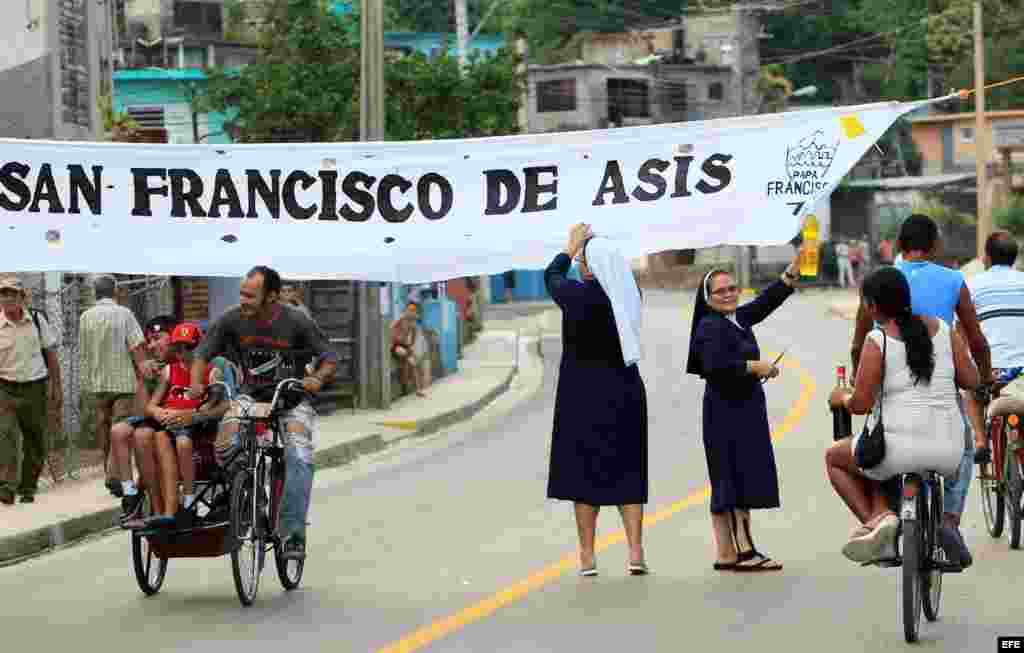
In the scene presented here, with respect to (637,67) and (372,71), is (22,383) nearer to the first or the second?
(372,71)

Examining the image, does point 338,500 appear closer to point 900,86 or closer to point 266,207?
point 266,207

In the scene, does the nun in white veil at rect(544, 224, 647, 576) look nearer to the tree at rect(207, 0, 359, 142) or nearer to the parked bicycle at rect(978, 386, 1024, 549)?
the parked bicycle at rect(978, 386, 1024, 549)

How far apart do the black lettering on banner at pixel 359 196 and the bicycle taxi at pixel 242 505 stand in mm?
1566

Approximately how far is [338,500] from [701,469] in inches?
137

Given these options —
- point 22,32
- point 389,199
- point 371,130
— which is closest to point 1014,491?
point 389,199

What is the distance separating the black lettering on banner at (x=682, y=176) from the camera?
464 inches

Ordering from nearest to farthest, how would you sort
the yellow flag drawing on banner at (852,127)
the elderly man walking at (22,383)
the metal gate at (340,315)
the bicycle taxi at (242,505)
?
the bicycle taxi at (242,505), the yellow flag drawing on banner at (852,127), the elderly man walking at (22,383), the metal gate at (340,315)

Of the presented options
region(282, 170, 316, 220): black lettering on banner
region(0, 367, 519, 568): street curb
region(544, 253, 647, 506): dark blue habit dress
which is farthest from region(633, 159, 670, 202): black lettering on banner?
region(0, 367, 519, 568): street curb

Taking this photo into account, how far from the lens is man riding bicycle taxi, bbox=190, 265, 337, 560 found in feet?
35.7

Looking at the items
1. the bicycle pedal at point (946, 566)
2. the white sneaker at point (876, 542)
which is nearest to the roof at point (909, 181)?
the bicycle pedal at point (946, 566)

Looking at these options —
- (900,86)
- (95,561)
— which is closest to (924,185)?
(900,86)

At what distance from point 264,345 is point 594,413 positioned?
194 centimetres

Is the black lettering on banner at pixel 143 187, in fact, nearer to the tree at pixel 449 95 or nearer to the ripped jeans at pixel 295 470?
the ripped jeans at pixel 295 470

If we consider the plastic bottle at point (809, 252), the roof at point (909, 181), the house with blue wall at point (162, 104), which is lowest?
the plastic bottle at point (809, 252)
